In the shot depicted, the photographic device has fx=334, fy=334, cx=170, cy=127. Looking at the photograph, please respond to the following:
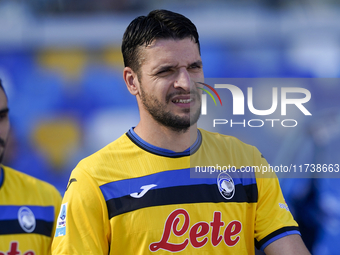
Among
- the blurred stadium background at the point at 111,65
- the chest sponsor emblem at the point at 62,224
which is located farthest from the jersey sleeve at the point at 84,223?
the blurred stadium background at the point at 111,65

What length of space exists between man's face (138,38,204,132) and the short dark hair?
0.04 meters

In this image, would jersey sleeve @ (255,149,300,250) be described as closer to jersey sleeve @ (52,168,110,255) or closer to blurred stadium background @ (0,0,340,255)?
blurred stadium background @ (0,0,340,255)

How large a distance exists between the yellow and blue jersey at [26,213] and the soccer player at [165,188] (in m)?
0.57

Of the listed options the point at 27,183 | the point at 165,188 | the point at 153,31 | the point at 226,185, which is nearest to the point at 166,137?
the point at 165,188

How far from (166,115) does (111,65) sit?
2.40ft

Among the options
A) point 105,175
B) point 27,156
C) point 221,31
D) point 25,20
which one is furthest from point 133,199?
point 25,20

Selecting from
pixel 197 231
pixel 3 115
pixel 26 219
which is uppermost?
pixel 3 115

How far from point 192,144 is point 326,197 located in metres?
0.99

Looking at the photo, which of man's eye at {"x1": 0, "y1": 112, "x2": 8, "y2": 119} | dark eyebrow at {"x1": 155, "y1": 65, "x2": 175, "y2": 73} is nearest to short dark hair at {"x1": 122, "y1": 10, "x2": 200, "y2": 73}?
dark eyebrow at {"x1": 155, "y1": 65, "x2": 175, "y2": 73}

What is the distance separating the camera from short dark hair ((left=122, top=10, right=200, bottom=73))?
5.14ft

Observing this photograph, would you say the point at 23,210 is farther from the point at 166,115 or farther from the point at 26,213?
the point at 166,115

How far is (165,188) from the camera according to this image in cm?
151

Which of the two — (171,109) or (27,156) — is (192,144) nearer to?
(171,109)

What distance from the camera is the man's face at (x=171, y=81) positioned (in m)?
1.51
